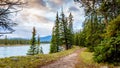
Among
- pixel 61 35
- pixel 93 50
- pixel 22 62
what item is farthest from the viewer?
pixel 61 35

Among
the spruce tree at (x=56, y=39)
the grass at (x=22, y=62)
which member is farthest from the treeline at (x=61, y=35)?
the grass at (x=22, y=62)

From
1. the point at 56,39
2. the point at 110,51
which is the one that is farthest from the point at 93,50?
the point at 56,39

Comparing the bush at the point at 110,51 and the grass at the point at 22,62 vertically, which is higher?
the bush at the point at 110,51

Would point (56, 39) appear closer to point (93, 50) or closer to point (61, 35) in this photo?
point (61, 35)

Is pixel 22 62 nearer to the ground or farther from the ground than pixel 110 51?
nearer to the ground

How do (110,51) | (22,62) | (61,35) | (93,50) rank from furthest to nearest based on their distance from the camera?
(61,35), (93,50), (22,62), (110,51)

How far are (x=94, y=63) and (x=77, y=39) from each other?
259ft

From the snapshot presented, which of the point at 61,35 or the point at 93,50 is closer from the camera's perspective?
the point at 93,50

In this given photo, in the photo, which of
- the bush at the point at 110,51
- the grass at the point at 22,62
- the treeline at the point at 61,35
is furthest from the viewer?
the treeline at the point at 61,35

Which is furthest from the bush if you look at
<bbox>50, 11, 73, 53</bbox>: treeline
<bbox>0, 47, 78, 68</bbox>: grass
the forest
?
<bbox>50, 11, 73, 53</bbox>: treeline

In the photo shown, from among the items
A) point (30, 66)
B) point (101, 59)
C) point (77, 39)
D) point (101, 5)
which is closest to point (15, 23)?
point (30, 66)

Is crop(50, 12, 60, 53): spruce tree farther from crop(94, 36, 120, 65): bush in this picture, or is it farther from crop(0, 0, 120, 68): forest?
crop(94, 36, 120, 65): bush

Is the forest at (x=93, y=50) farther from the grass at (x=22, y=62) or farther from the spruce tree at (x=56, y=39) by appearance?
the spruce tree at (x=56, y=39)

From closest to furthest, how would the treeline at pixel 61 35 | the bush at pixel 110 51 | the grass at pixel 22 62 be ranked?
the grass at pixel 22 62 < the bush at pixel 110 51 < the treeline at pixel 61 35
